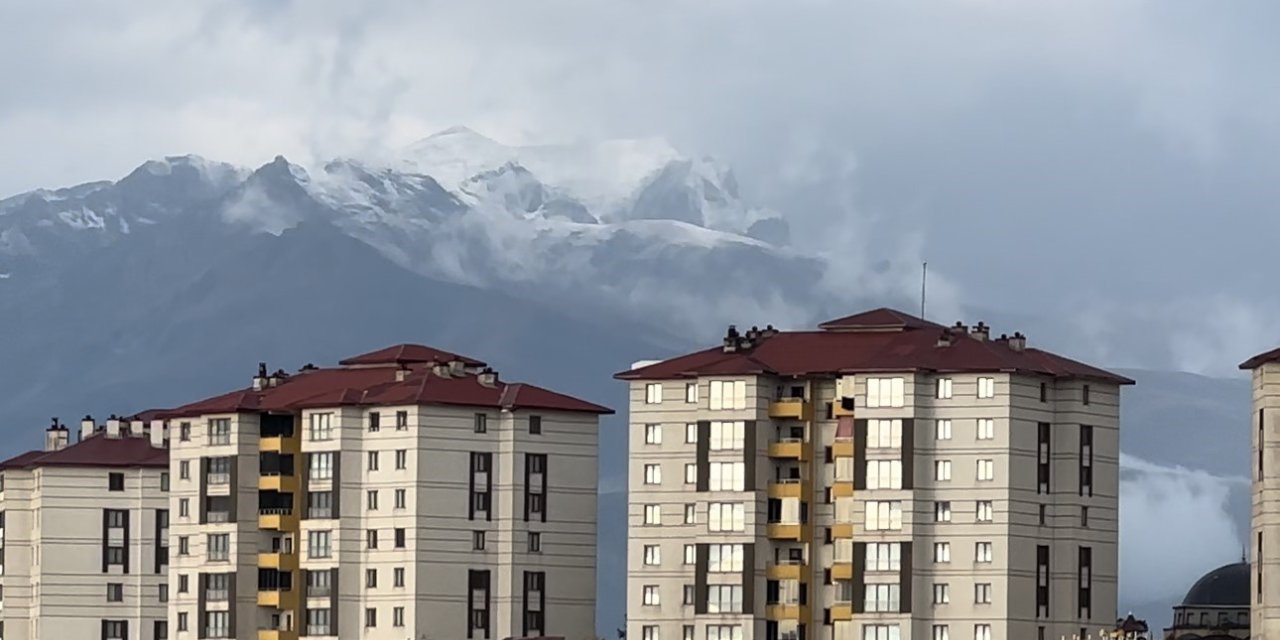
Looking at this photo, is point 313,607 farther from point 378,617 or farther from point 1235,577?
point 1235,577

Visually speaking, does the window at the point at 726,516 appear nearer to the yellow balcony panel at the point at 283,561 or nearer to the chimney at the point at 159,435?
the yellow balcony panel at the point at 283,561

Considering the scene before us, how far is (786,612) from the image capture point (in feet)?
460

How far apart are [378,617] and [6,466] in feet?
115

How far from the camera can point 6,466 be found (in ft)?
580

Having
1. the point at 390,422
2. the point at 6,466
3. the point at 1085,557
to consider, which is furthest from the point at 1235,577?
the point at 6,466

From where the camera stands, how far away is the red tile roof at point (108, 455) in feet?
554

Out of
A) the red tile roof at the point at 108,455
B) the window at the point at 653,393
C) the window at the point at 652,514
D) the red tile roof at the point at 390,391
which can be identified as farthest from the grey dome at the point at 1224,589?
the red tile roof at the point at 108,455

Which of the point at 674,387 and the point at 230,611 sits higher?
the point at 674,387

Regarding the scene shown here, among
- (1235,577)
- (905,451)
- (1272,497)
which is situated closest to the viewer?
(1272,497)

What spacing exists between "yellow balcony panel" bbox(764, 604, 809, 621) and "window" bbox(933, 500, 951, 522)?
7.04 m

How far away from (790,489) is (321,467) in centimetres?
2260

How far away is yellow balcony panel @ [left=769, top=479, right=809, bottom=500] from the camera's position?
462 feet

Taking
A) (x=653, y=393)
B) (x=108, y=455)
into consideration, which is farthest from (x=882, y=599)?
(x=108, y=455)

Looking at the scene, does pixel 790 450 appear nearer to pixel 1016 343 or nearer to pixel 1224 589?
pixel 1016 343
